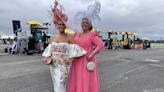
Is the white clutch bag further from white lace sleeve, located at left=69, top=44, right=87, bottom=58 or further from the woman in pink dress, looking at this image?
white lace sleeve, located at left=69, top=44, right=87, bottom=58

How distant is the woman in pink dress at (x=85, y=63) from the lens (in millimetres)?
3883

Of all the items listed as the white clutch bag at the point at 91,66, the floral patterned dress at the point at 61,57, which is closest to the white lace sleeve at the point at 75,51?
the floral patterned dress at the point at 61,57

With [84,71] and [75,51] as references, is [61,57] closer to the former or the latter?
[75,51]

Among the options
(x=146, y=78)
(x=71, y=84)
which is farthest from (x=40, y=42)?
(x=71, y=84)

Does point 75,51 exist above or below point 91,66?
above

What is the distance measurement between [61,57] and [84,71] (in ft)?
1.55

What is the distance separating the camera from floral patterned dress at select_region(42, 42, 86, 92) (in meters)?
3.69

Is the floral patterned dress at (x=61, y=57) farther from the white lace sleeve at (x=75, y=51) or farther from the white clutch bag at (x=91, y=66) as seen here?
the white clutch bag at (x=91, y=66)

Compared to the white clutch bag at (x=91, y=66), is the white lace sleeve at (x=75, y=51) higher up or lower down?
higher up

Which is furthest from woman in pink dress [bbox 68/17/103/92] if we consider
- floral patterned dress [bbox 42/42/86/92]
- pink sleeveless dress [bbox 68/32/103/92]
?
floral patterned dress [bbox 42/42/86/92]

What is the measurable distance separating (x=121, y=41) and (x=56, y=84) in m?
30.4

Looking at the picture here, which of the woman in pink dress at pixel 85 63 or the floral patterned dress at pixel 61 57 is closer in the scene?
the floral patterned dress at pixel 61 57

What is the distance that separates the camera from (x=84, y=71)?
3.92 meters

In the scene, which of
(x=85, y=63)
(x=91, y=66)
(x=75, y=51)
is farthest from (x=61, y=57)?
(x=91, y=66)
